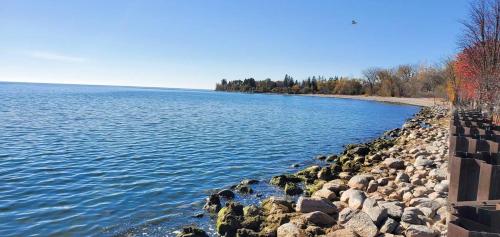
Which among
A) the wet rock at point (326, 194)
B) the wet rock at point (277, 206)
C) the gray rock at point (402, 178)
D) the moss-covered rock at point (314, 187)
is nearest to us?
the wet rock at point (277, 206)

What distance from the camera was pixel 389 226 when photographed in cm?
838

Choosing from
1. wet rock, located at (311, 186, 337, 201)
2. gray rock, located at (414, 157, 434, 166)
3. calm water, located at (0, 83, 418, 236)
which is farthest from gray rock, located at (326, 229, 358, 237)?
gray rock, located at (414, 157, 434, 166)

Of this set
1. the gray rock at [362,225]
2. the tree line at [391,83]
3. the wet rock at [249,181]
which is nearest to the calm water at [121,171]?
the wet rock at [249,181]

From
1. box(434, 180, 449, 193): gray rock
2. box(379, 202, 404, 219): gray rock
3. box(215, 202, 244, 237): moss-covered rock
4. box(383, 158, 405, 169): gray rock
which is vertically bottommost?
box(215, 202, 244, 237): moss-covered rock

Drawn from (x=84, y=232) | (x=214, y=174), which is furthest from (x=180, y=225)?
(x=214, y=174)

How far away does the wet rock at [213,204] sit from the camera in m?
11.3

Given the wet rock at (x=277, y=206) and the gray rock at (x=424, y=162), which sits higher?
the gray rock at (x=424, y=162)

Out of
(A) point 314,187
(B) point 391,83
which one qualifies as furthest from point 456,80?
(B) point 391,83

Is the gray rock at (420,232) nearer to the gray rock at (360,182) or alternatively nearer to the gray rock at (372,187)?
the gray rock at (372,187)

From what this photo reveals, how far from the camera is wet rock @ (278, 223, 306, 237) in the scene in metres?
8.52

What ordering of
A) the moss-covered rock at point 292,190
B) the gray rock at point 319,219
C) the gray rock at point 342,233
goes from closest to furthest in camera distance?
the gray rock at point 342,233
the gray rock at point 319,219
the moss-covered rock at point 292,190

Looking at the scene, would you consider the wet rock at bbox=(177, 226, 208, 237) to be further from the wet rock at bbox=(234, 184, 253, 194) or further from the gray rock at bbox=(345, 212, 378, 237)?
the wet rock at bbox=(234, 184, 253, 194)

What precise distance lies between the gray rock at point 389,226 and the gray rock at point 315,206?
1759 mm

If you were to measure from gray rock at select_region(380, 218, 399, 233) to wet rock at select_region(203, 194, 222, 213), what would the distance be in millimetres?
4650
